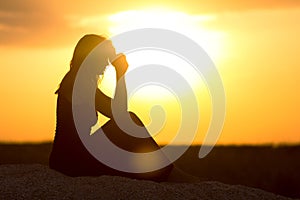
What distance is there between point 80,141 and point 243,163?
7.52 meters

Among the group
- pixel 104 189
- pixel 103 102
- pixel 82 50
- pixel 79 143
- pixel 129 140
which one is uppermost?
pixel 82 50

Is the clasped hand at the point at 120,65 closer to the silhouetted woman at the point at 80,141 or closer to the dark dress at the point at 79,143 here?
the silhouetted woman at the point at 80,141

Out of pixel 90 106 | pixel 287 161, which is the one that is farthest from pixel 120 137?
pixel 287 161

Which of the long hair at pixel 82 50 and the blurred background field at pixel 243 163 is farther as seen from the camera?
the blurred background field at pixel 243 163

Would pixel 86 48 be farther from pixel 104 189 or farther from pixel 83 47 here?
pixel 104 189

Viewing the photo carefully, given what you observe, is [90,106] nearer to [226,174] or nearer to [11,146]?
[226,174]

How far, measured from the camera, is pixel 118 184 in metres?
12.1

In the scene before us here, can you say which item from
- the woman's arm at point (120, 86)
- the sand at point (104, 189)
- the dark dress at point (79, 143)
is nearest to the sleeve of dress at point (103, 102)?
the dark dress at point (79, 143)

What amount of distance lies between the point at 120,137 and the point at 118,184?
1.17 m

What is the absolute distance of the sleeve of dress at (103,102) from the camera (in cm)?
1304

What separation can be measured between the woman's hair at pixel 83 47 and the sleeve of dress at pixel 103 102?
662 millimetres

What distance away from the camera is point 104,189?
11.8m

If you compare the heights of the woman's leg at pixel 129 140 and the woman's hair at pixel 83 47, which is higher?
the woman's hair at pixel 83 47

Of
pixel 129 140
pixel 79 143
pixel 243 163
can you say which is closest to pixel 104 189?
pixel 129 140
